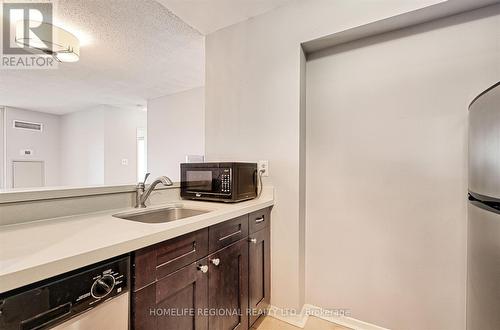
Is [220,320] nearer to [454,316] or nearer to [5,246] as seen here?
[5,246]

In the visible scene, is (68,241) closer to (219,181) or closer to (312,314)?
(219,181)

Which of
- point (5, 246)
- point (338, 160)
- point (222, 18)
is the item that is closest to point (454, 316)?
point (338, 160)

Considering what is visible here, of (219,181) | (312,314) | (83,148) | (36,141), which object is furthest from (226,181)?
(36,141)

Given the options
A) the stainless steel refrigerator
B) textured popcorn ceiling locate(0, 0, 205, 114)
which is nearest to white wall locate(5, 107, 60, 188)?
textured popcorn ceiling locate(0, 0, 205, 114)

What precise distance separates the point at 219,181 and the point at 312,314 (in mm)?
1276

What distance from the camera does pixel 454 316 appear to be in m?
1.40

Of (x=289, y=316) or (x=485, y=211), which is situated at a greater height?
(x=485, y=211)

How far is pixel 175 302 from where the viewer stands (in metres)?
0.97

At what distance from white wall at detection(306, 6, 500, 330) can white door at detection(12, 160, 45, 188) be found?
6238mm

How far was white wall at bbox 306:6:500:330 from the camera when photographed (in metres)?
1.41

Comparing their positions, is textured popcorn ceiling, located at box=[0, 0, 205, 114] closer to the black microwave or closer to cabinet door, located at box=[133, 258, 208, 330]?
the black microwave

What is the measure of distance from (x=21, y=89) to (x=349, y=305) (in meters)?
5.47

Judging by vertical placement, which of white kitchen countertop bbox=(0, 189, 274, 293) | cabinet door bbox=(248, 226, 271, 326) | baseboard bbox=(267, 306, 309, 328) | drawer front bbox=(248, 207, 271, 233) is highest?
white kitchen countertop bbox=(0, 189, 274, 293)

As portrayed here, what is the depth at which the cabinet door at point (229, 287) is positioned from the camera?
1185mm
